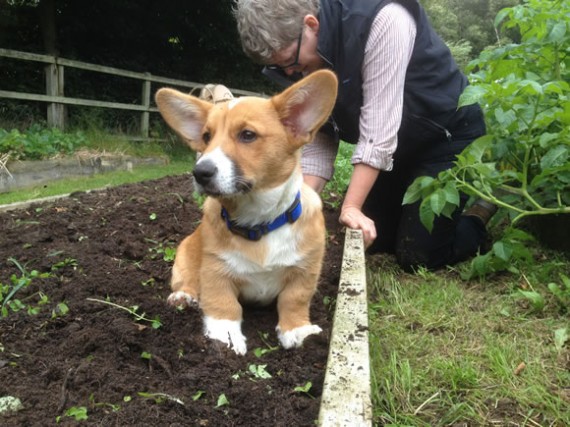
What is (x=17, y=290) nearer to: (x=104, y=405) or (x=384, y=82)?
(x=104, y=405)

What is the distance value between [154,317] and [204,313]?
25 centimetres

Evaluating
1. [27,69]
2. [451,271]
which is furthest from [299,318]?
[27,69]

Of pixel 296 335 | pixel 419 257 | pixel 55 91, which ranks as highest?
pixel 296 335

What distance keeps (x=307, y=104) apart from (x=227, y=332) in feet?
3.68

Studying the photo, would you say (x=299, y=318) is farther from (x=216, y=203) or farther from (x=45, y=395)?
(x=45, y=395)

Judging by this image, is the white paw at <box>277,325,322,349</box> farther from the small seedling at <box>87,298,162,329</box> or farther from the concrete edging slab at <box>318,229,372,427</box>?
the small seedling at <box>87,298,162,329</box>

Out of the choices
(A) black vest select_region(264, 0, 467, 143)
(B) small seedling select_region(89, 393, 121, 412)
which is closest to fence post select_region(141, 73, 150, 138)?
(A) black vest select_region(264, 0, 467, 143)

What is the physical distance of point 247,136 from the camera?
236cm

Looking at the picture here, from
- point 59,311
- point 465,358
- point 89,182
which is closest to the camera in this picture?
point 465,358

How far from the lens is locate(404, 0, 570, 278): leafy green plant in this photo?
8.90ft

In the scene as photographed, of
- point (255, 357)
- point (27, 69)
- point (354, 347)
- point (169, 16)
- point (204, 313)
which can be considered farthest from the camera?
point (169, 16)

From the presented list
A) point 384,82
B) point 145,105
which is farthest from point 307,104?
point 145,105

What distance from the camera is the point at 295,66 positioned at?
11.4ft

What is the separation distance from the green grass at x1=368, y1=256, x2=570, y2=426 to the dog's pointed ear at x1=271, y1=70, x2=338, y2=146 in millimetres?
1057
